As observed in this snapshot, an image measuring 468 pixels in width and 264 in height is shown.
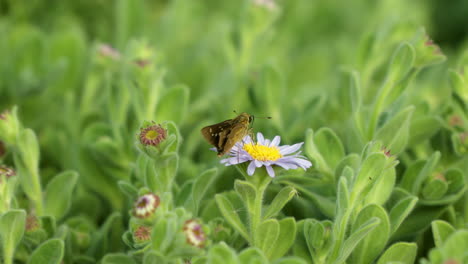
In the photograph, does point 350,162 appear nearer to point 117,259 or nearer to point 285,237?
point 285,237

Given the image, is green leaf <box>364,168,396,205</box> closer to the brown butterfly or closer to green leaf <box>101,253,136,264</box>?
the brown butterfly

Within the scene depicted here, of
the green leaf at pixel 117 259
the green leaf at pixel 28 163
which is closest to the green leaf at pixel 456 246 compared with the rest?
the green leaf at pixel 117 259

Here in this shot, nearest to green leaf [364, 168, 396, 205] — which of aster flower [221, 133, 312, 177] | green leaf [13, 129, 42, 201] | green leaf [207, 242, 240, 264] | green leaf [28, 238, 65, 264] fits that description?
aster flower [221, 133, 312, 177]

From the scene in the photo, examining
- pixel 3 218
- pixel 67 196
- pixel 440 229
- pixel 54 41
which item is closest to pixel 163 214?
pixel 3 218

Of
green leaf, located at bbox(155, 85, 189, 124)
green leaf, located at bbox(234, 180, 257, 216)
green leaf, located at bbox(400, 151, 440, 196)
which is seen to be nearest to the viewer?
green leaf, located at bbox(234, 180, 257, 216)

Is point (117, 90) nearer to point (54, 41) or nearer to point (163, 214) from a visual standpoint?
point (54, 41)

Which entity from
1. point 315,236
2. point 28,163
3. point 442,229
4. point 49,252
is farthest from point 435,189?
point 28,163

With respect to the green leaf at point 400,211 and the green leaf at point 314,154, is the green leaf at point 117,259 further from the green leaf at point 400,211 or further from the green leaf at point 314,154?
the green leaf at point 400,211

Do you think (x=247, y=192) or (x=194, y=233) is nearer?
(x=194, y=233)
